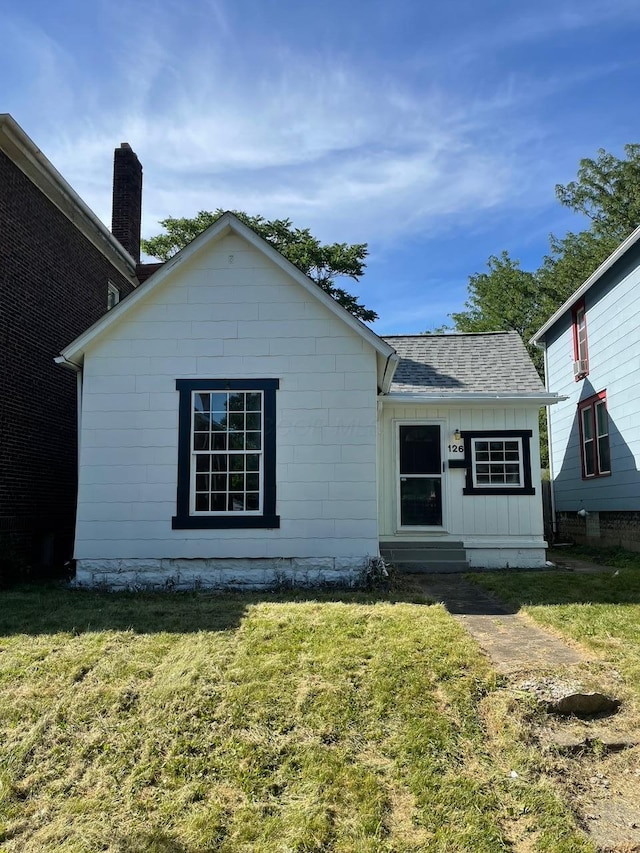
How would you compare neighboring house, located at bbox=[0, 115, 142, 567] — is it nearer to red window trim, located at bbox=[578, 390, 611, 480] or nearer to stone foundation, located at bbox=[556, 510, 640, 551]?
stone foundation, located at bbox=[556, 510, 640, 551]

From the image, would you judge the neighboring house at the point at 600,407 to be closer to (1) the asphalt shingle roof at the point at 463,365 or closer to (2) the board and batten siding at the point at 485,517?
(1) the asphalt shingle roof at the point at 463,365

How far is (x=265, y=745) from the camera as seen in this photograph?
12.9 feet

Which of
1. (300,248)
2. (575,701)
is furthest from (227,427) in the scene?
(300,248)

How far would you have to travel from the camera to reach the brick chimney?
53.5 ft

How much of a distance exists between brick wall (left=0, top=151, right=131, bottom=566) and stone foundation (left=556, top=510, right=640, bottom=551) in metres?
11.4

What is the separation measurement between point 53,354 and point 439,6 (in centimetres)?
870

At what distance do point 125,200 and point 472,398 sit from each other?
10964mm

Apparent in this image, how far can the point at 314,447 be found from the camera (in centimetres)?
860

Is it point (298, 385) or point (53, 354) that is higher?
point (53, 354)

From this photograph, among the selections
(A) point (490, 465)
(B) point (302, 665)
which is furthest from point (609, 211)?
(B) point (302, 665)

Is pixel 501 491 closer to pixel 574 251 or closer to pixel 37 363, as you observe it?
pixel 37 363

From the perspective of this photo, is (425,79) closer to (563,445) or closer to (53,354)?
(53,354)

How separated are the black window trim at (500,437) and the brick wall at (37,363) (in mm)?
7685

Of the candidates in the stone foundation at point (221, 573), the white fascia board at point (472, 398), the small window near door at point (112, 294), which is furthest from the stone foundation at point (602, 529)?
the small window near door at point (112, 294)
